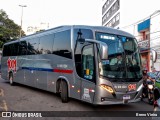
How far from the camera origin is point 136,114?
8.06 metres

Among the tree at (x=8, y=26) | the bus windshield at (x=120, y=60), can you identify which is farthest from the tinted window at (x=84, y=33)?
the tree at (x=8, y=26)

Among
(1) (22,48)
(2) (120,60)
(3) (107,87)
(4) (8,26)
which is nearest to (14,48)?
(1) (22,48)

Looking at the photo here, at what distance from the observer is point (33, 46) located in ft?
42.7

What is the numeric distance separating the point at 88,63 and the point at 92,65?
297 mm

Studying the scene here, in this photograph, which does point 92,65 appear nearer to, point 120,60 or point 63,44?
point 120,60

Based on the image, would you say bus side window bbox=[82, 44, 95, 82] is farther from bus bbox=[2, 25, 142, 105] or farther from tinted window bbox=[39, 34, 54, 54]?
tinted window bbox=[39, 34, 54, 54]

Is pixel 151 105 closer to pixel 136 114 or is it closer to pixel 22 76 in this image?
pixel 136 114

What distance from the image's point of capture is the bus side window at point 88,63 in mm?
8094

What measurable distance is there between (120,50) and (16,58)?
917 centimetres

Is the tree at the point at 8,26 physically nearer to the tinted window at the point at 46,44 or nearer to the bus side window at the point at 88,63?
the tinted window at the point at 46,44

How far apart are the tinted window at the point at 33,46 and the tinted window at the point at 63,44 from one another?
2.21 m

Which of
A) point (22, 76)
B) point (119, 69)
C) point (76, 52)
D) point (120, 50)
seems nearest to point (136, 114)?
point (119, 69)

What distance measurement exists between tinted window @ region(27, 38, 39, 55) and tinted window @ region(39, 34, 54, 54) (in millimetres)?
547

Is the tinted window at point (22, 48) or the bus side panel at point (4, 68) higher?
the tinted window at point (22, 48)
